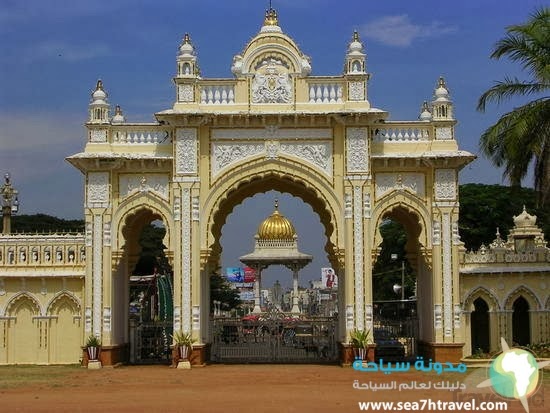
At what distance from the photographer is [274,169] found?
23.8m

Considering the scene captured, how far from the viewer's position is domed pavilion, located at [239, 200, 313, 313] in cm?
4981

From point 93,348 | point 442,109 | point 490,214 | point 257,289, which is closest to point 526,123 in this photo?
point 442,109

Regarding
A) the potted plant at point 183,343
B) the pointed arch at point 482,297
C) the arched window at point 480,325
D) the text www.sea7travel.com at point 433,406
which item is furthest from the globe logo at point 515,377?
the potted plant at point 183,343

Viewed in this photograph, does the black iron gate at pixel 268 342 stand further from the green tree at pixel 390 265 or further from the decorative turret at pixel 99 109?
the green tree at pixel 390 265

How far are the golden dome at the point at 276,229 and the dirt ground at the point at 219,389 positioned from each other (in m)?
27.7

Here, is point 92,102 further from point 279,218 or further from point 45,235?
point 279,218

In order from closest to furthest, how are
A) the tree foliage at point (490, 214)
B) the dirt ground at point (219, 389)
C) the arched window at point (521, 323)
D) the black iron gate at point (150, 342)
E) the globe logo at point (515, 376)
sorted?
the dirt ground at point (219, 389) → the globe logo at point (515, 376) → the arched window at point (521, 323) → the black iron gate at point (150, 342) → the tree foliage at point (490, 214)

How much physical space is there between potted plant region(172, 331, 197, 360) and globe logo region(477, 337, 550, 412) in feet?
25.8

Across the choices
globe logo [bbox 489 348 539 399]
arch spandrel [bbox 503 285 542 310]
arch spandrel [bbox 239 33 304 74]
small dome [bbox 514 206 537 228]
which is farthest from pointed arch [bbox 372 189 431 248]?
globe logo [bbox 489 348 539 399]

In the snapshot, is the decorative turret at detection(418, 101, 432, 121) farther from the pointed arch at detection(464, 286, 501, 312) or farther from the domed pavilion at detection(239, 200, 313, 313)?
the domed pavilion at detection(239, 200, 313, 313)

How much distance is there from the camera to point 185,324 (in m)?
23.4

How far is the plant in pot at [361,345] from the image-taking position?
23.0 meters

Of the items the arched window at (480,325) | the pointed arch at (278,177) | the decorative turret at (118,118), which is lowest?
the arched window at (480,325)

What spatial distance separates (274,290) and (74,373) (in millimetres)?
69792
